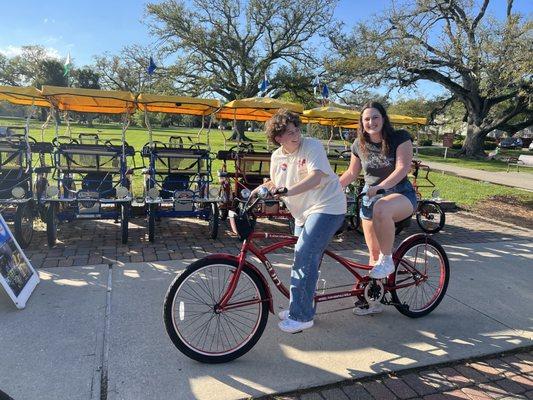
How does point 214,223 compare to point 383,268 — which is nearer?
point 383,268

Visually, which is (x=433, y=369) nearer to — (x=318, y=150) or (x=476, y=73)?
(x=318, y=150)

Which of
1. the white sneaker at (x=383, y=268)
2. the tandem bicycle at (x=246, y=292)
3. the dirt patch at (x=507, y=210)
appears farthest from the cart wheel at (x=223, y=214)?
the dirt patch at (x=507, y=210)

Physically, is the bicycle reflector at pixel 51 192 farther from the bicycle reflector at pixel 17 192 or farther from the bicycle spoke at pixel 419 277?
the bicycle spoke at pixel 419 277

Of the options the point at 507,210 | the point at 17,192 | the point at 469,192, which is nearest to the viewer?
the point at 17,192

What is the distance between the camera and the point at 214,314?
3170 millimetres

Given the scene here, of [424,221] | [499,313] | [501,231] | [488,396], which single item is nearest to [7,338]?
[488,396]

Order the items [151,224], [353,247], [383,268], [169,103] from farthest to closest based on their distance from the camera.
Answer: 1. [169,103]
2. [353,247]
3. [151,224]
4. [383,268]

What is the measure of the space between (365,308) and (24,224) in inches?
172

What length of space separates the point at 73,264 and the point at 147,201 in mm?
1437

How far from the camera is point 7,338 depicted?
321 cm

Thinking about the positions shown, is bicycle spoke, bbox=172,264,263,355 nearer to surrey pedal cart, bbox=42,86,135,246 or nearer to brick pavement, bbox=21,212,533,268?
brick pavement, bbox=21,212,533,268

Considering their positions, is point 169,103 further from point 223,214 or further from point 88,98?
point 223,214

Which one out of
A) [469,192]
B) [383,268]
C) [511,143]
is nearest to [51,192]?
[383,268]

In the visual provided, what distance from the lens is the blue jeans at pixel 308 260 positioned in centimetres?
302
